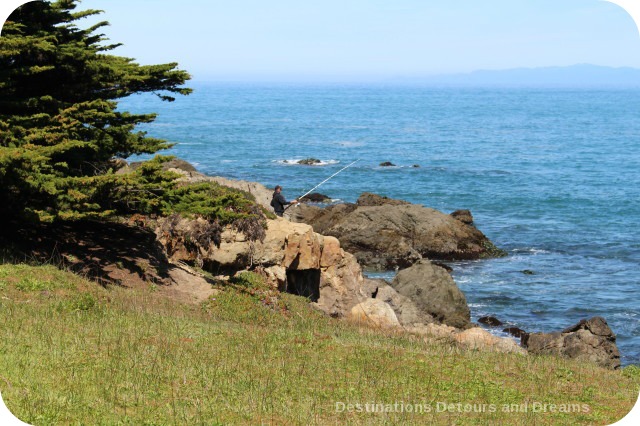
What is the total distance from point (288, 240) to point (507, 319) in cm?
981

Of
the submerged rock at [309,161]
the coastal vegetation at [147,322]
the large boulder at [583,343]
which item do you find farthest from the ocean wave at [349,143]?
the coastal vegetation at [147,322]

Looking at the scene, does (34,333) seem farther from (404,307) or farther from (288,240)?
(404,307)

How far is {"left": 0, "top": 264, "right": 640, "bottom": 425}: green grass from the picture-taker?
1109cm

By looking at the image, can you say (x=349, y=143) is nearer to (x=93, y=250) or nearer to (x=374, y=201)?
(x=374, y=201)

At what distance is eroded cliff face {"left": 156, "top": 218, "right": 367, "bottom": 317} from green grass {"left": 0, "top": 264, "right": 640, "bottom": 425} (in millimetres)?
4517

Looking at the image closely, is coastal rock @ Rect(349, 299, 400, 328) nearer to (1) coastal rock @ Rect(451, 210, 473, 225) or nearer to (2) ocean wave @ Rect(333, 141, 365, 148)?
(1) coastal rock @ Rect(451, 210, 473, 225)

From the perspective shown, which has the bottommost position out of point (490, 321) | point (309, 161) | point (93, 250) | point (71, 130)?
point (490, 321)

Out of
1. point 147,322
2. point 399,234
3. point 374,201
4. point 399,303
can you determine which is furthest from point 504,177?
point 147,322

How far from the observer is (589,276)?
33938 mm

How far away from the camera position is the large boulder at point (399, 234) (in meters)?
35.2

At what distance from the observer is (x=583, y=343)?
22781 millimetres

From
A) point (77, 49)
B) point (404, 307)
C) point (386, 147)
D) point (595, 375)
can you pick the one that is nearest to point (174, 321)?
point (77, 49)

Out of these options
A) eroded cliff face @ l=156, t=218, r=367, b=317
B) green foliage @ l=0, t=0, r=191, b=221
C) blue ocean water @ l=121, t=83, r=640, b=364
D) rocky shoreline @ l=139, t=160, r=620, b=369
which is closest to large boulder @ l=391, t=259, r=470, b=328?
rocky shoreline @ l=139, t=160, r=620, b=369

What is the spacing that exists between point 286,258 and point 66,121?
26.3 feet
